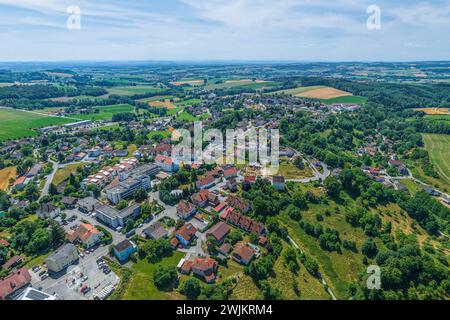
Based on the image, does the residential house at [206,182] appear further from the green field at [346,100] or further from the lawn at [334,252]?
the green field at [346,100]

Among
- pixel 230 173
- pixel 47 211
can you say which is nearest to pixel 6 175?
pixel 47 211

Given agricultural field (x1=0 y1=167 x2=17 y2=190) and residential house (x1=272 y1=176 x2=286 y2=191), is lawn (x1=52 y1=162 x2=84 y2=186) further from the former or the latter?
residential house (x1=272 y1=176 x2=286 y2=191)

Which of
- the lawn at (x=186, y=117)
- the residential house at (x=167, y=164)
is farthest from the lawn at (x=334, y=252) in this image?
the lawn at (x=186, y=117)

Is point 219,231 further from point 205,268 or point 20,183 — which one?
point 20,183

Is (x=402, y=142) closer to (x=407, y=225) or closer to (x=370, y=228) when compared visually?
(x=407, y=225)
